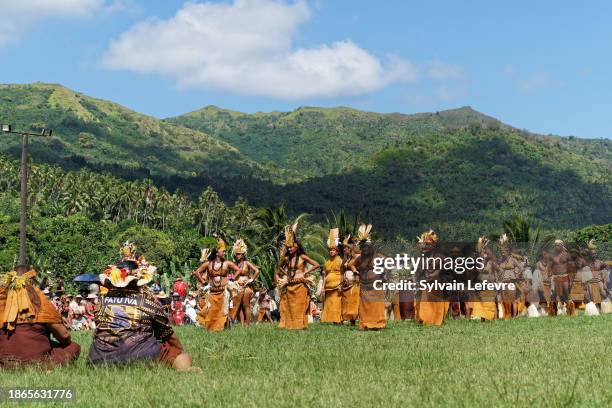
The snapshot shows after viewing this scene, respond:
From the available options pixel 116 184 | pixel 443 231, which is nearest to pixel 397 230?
pixel 443 231

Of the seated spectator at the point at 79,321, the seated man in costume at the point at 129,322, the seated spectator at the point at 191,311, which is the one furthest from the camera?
the seated spectator at the point at 191,311

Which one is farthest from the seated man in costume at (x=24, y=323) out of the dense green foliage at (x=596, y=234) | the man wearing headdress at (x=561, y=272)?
the dense green foliage at (x=596, y=234)

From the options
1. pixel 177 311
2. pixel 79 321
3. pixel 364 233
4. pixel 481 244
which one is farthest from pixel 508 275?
pixel 79 321

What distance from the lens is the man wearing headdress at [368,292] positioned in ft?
58.2

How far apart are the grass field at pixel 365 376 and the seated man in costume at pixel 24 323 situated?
14.8 inches

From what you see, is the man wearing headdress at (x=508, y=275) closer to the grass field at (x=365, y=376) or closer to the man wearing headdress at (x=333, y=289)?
the man wearing headdress at (x=333, y=289)

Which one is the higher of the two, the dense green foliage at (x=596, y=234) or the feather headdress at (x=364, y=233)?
the dense green foliage at (x=596, y=234)

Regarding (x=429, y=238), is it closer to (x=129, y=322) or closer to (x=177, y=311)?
(x=177, y=311)

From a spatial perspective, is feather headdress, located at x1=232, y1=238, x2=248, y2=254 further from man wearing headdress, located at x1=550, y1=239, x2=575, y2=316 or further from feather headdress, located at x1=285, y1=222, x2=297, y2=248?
man wearing headdress, located at x1=550, y1=239, x2=575, y2=316

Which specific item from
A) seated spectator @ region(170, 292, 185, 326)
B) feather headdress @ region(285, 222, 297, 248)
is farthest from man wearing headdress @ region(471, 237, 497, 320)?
seated spectator @ region(170, 292, 185, 326)

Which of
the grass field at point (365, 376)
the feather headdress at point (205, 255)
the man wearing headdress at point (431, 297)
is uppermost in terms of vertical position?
the feather headdress at point (205, 255)

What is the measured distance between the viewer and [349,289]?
795 inches

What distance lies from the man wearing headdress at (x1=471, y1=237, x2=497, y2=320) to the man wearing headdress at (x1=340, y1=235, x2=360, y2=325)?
3.09m

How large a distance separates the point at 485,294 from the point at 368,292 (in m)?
4.37
